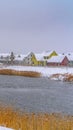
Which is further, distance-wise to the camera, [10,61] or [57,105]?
[10,61]

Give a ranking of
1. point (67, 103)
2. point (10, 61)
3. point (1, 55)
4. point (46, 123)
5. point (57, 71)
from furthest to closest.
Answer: point (1, 55) < point (10, 61) < point (57, 71) < point (67, 103) < point (46, 123)

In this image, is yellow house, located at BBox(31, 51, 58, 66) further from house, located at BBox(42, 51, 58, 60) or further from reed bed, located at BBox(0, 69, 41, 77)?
reed bed, located at BBox(0, 69, 41, 77)

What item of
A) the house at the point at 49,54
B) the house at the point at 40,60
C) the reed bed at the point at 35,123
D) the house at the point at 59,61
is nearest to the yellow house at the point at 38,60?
the house at the point at 40,60

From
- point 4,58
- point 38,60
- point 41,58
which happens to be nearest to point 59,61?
point 41,58

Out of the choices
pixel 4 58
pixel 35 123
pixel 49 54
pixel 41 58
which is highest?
pixel 49 54

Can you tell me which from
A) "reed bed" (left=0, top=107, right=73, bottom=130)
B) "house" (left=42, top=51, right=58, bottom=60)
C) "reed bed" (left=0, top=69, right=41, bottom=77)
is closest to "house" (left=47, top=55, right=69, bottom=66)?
"house" (left=42, top=51, right=58, bottom=60)

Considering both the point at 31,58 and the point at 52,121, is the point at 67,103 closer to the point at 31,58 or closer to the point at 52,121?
the point at 52,121

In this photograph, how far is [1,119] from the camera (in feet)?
53.5

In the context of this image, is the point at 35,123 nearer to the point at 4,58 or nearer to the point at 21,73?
the point at 21,73

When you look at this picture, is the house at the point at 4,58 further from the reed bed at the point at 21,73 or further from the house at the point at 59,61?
the reed bed at the point at 21,73

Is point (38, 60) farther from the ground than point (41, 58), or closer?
closer

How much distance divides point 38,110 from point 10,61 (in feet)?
383

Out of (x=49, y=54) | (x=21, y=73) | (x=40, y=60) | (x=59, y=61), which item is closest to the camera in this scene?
(x=21, y=73)

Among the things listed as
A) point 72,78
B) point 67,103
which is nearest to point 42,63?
point 72,78
